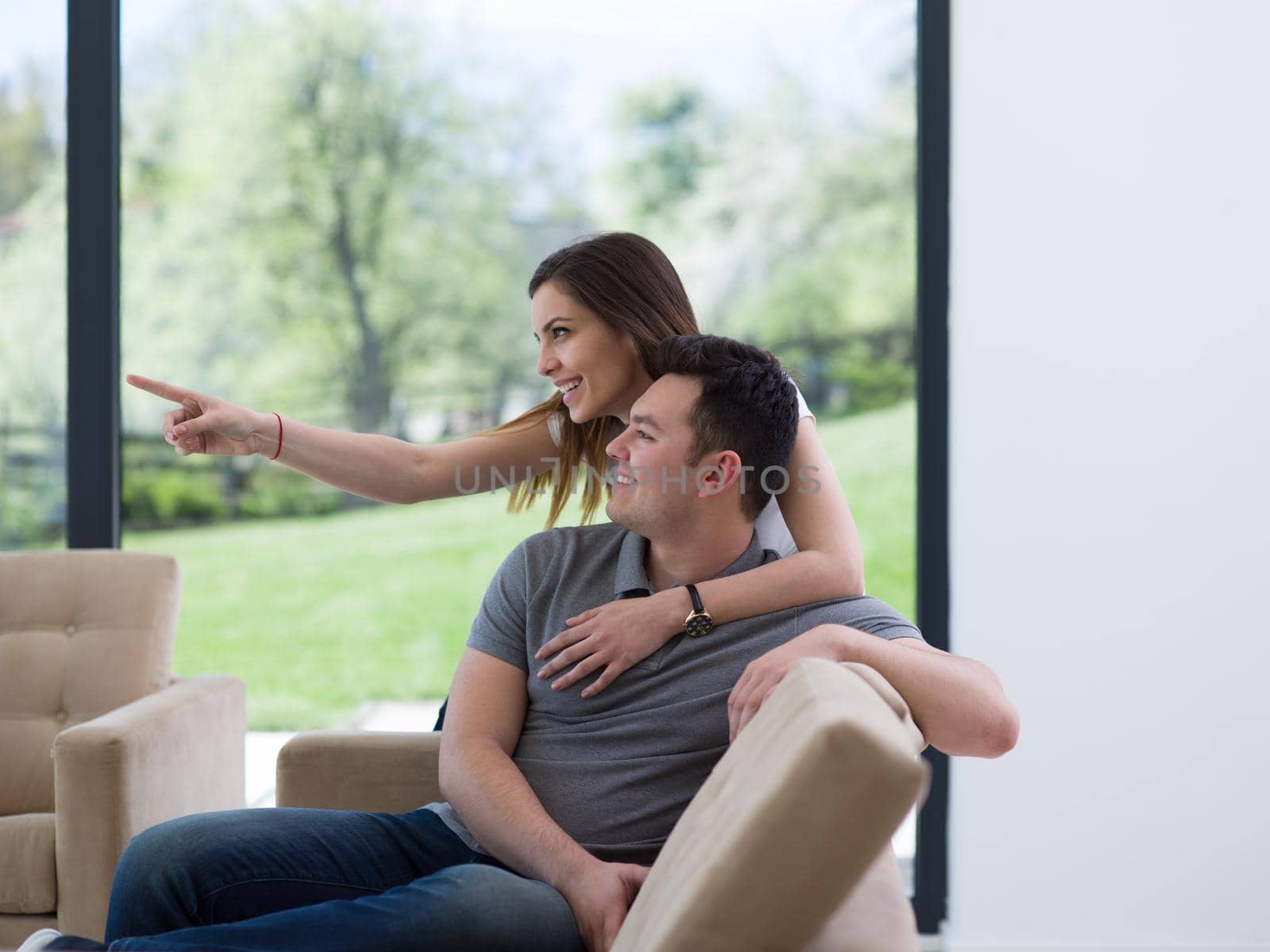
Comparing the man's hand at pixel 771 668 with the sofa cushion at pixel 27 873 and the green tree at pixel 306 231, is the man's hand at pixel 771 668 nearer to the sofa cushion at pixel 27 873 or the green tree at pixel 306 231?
the sofa cushion at pixel 27 873

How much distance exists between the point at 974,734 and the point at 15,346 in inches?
122

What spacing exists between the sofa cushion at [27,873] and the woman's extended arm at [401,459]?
0.79 meters

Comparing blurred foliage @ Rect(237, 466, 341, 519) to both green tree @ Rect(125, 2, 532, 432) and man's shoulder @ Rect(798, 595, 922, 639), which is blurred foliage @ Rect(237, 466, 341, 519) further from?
man's shoulder @ Rect(798, 595, 922, 639)

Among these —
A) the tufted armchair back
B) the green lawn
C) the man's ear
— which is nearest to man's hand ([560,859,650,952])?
the man's ear

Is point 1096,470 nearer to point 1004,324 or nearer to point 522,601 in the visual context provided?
point 1004,324

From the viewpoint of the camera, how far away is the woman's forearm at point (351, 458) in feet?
7.11

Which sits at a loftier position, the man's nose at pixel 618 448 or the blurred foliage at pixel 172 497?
the man's nose at pixel 618 448

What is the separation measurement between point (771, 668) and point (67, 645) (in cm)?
185

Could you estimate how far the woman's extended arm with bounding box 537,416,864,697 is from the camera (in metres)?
1.72

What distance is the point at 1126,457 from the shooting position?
2.86 m

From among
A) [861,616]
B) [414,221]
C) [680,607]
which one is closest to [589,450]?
[680,607]

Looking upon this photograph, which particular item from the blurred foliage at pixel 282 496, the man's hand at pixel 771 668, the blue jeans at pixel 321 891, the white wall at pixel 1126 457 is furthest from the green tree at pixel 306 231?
the man's hand at pixel 771 668

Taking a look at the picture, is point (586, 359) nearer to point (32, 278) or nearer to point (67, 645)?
point (67, 645)

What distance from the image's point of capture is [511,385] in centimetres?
450
